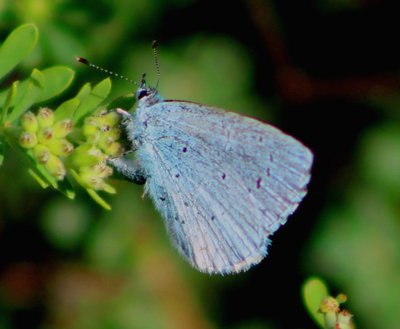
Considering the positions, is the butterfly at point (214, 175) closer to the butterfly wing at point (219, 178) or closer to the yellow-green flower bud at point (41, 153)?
the butterfly wing at point (219, 178)

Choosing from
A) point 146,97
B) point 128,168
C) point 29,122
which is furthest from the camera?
point 146,97

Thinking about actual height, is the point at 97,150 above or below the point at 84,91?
below

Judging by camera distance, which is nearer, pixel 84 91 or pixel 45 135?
pixel 45 135

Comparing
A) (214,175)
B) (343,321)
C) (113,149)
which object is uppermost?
(113,149)

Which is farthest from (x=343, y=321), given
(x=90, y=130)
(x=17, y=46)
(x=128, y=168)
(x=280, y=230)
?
(x=280, y=230)

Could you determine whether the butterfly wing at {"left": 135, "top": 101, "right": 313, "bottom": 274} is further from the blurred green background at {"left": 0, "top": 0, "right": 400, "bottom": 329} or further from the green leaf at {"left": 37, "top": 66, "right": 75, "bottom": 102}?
the blurred green background at {"left": 0, "top": 0, "right": 400, "bottom": 329}

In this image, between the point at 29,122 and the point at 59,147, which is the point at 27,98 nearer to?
the point at 29,122

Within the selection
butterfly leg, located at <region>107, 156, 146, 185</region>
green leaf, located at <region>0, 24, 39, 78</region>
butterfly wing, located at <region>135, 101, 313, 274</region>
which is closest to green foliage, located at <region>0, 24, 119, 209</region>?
green leaf, located at <region>0, 24, 39, 78</region>

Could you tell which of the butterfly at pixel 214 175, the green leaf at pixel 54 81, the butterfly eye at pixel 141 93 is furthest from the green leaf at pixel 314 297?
the green leaf at pixel 54 81
